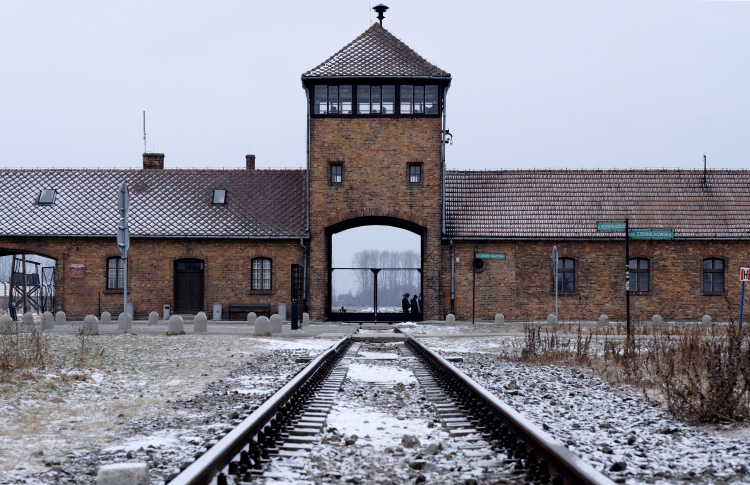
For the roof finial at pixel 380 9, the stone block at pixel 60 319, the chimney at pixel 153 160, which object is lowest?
the stone block at pixel 60 319

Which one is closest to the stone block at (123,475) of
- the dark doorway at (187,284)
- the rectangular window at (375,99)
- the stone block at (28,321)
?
the stone block at (28,321)

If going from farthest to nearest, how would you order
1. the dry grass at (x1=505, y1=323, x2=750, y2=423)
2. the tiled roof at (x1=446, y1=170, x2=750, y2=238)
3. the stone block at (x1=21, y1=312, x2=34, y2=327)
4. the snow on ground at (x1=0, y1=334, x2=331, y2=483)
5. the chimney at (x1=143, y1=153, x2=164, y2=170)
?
the chimney at (x1=143, y1=153, x2=164, y2=170) < the tiled roof at (x1=446, y1=170, x2=750, y2=238) < the stone block at (x1=21, y1=312, x2=34, y2=327) < the dry grass at (x1=505, y1=323, x2=750, y2=423) < the snow on ground at (x1=0, y1=334, x2=331, y2=483)

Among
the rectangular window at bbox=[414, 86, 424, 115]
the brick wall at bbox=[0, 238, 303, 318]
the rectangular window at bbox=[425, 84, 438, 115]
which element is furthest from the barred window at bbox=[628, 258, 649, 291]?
the brick wall at bbox=[0, 238, 303, 318]

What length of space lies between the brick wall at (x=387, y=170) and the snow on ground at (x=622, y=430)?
19.1 m

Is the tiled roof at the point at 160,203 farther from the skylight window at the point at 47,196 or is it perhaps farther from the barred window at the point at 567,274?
the barred window at the point at 567,274

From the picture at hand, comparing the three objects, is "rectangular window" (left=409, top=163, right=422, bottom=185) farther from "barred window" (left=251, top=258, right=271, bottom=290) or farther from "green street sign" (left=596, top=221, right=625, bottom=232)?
"green street sign" (left=596, top=221, right=625, bottom=232)

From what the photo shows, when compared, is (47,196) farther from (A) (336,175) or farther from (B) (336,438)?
(B) (336,438)

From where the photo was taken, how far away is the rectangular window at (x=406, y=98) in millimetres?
29734

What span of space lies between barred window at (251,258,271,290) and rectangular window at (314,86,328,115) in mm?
6385

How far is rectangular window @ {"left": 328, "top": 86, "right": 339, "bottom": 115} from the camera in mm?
29719

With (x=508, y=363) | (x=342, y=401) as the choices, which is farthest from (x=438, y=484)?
(x=508, y=363)

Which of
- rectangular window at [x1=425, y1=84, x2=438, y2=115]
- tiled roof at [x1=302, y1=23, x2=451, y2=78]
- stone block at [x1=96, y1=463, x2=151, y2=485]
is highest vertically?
tiled roof at [x1=302, y1=23, x2=451, y2=78]

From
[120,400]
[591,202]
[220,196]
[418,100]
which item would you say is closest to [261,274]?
[220,196]

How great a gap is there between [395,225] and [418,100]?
17.4 ft
